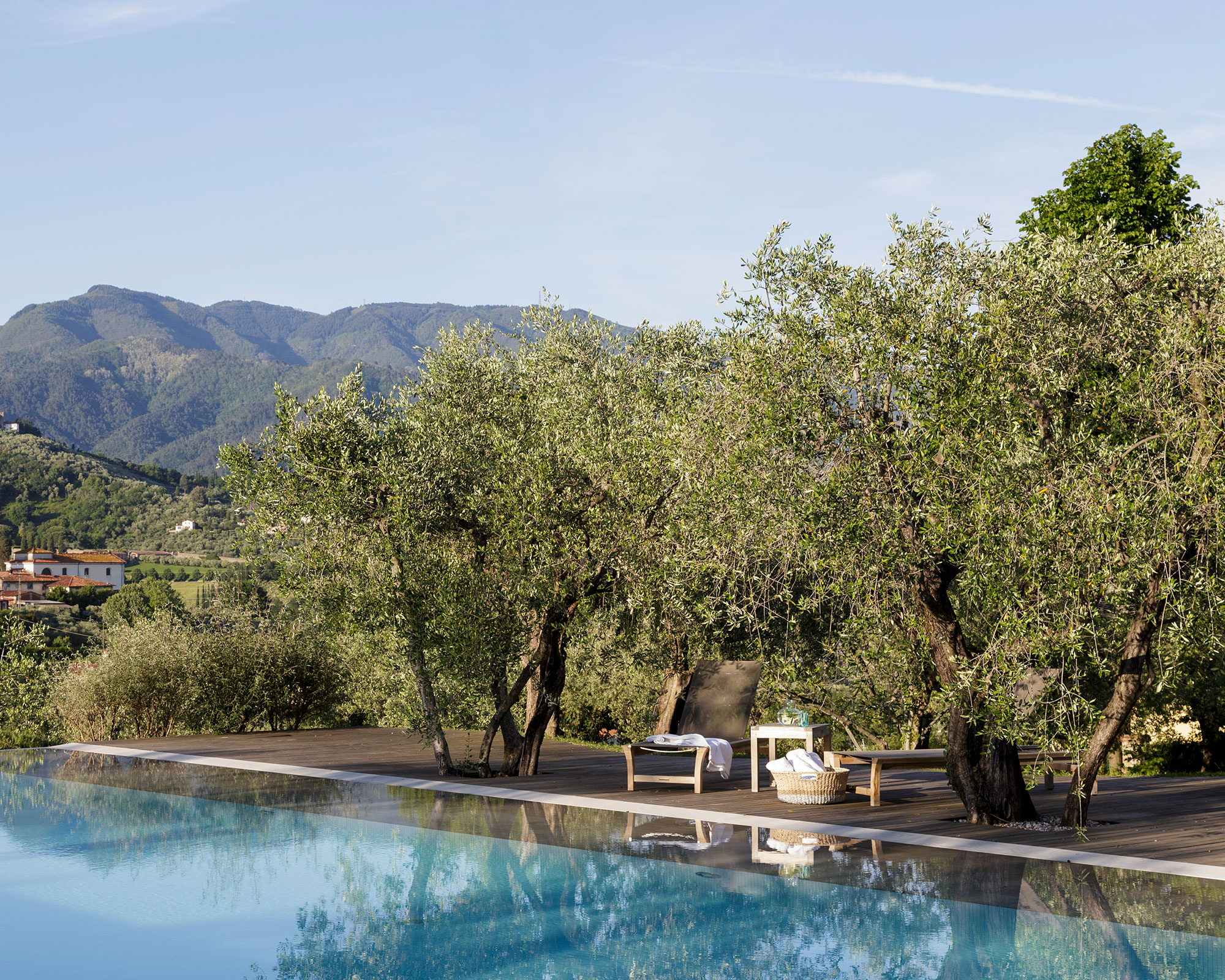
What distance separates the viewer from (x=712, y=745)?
1151 cm

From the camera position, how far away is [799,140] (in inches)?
625

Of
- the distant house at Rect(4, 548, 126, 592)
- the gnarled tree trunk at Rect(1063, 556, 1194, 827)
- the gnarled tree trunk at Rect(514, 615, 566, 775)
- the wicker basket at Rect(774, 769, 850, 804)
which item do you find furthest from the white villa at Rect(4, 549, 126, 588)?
the gnarled tree trunk at Rect(1063, 556, 1194, 827)

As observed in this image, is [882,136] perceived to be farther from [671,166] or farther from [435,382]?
[435,382]

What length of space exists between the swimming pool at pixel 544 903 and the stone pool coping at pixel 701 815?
9.0 inches

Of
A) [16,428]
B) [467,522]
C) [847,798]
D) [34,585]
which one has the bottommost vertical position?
[34,585]

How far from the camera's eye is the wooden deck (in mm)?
8156

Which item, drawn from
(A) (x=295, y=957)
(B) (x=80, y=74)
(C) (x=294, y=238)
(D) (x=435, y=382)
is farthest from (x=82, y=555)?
(A) (x=295, y=957)

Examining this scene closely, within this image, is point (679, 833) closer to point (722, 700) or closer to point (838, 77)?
point (722, 700)

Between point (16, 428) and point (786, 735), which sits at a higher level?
point (16, 428)

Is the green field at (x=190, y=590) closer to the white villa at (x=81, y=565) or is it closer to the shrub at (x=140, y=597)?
the shrub at (x=140, y=597)

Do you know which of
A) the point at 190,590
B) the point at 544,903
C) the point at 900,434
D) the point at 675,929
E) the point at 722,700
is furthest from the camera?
the point at 190,590

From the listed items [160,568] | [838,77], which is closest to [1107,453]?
[838,77]

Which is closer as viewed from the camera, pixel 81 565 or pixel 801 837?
pixel 801 837

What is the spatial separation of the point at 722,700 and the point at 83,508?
76323 mm
